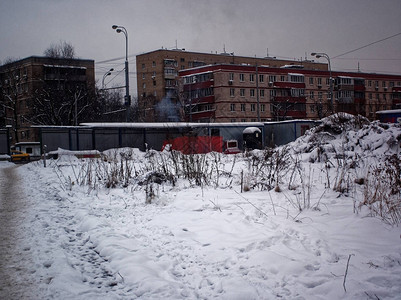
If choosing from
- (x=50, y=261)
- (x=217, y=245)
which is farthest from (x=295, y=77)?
(x=50, y=261)

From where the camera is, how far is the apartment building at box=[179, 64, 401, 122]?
200 ft

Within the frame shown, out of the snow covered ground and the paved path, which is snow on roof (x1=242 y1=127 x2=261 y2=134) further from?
the paved path

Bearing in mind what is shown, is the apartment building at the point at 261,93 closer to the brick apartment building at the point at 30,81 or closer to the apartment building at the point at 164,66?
the apartment building at the point at 164,66

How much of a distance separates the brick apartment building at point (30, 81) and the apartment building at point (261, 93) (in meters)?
18.8

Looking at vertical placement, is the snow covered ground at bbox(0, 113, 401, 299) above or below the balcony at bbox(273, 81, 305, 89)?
below

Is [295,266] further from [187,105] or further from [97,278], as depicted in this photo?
[187,105]

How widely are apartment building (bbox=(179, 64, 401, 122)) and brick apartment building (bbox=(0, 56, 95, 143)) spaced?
1882 centimetres

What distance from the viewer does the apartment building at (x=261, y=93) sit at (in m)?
61.0

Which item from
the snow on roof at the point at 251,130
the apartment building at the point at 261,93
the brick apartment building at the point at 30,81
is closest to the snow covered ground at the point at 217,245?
the snow on roof at the point at 251,130

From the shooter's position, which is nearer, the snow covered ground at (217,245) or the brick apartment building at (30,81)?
the snow covered ground at (217,245)

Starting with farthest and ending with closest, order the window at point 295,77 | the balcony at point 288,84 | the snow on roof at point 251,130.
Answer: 1. the window at point 295,77
2. the balcony at point 288,84
3. the snow on roof at point 251,130

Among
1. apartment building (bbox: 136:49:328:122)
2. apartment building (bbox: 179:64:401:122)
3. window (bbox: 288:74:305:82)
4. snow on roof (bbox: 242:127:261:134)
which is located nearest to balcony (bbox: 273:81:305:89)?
apartment building (bbox: 179:64:401:122)

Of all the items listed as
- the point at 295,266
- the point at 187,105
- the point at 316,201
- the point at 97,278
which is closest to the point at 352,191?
the point at 316,201

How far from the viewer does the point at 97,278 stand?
11.8 feet
